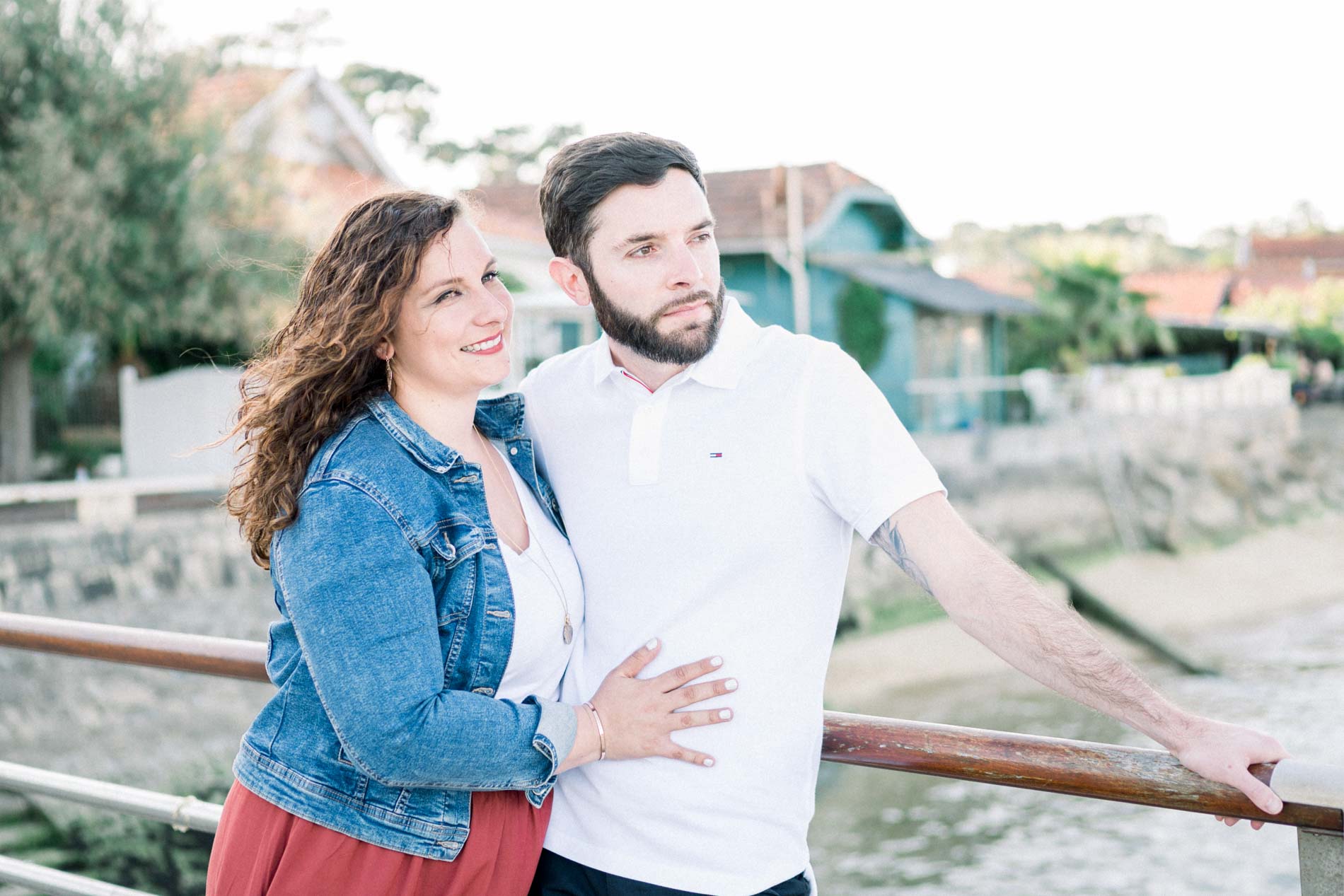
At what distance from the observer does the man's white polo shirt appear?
67.2 inches

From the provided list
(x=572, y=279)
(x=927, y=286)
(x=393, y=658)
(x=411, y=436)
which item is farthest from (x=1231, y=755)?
(x=927, y=286)

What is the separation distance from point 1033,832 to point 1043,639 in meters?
11.0

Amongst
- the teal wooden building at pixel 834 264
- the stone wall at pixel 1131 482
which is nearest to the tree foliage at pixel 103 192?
the teal wooden building at pixel 834 264

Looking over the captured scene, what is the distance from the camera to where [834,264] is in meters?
21.9

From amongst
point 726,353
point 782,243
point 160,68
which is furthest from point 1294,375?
point 726,353

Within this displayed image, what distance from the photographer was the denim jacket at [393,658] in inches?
59.2

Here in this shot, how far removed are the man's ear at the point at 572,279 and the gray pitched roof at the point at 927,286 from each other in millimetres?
19726

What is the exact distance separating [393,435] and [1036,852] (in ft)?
35.2

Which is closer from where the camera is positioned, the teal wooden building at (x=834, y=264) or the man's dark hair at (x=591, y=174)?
the man's dark hair at (x=591, y=174)

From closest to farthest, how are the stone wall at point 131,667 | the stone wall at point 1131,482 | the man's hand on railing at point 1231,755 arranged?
1. the man's hand on railing at point 1231,755
2. the stone wall at point 131,667
3. the stone wall at point 1131,482

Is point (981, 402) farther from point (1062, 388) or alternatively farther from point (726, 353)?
point (726, 353)

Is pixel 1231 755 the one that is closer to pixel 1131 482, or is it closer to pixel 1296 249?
pixel 1131 482

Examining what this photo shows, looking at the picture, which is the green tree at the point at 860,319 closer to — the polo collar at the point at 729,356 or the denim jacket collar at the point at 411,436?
the polo collar at the point at 729,356

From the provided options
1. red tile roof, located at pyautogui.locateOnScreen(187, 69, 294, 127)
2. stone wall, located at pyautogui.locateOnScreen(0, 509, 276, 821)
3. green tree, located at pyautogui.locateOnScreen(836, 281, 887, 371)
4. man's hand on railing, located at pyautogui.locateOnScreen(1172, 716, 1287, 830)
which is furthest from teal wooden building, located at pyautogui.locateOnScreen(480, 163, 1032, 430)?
man's hand on railing, located at pyautogui.locateOnScreen(1172, 716, 1287, 830)
